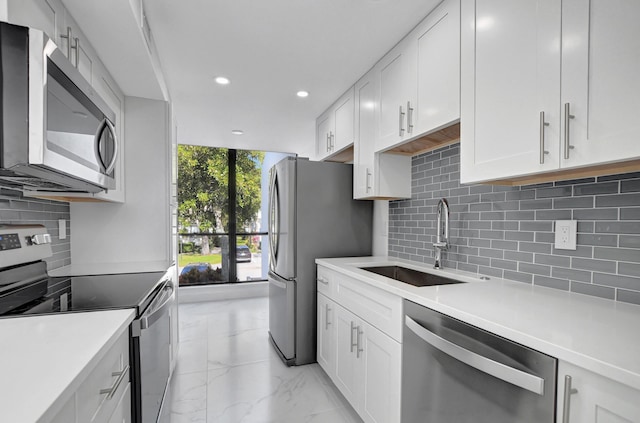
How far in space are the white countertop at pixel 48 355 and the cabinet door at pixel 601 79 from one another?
1.52 m

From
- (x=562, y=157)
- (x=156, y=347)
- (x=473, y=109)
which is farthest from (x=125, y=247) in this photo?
(x=562, y=157)

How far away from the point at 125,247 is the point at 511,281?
8.30 feet

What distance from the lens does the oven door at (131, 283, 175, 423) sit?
3.78 feet

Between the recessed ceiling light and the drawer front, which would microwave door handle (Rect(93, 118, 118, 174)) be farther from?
the drawer front

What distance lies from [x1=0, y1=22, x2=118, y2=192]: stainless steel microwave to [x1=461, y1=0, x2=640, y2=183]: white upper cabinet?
161 cm

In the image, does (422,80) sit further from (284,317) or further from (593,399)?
(284,317)

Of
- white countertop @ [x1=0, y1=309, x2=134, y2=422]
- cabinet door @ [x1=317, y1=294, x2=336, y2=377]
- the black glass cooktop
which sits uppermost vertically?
white countertop @ [x1=0, y1=309, x2=134, y2=422]

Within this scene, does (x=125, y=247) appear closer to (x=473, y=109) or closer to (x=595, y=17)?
(x=473, y=109)

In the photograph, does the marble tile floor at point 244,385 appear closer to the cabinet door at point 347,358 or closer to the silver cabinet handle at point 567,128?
the cabinet door at point 347,358

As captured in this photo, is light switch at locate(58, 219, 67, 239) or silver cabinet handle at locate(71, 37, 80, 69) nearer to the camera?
silver cabinet handle at locate(71, 37, 80, 69)

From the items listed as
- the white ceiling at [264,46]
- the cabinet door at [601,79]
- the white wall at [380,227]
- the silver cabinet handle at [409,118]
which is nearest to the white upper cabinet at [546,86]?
the cabinet door at [601,79]

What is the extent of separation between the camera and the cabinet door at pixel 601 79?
35.5 inches

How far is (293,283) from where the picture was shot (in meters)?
2.67

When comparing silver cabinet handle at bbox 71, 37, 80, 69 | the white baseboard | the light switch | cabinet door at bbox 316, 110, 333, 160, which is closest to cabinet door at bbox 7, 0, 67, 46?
silver cabinet handle at bbox 71, 37, 80, 69
